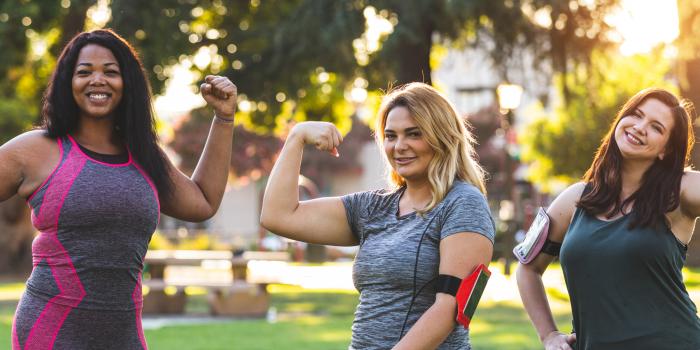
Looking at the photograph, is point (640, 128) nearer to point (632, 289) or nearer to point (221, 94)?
point (632, 289)

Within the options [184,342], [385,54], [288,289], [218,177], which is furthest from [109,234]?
[288,289]

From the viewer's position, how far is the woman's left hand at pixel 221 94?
4.23m

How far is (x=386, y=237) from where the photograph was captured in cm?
373

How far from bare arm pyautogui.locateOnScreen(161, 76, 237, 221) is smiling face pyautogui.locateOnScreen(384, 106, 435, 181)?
72cm

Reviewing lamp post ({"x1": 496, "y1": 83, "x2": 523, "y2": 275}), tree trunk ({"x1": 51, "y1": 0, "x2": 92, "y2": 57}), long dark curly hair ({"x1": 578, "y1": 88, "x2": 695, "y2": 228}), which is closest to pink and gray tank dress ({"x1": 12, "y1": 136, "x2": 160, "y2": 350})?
long dark curly hair ({"x1": 578, "y1": 88, "x2": 695, "y2": 228})

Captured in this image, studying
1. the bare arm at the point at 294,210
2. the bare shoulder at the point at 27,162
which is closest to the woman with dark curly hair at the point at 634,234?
the bare arm at the point at 294,210

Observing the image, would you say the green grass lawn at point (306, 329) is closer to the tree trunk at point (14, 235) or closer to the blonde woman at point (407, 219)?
the blonde woman at point (407, 219)

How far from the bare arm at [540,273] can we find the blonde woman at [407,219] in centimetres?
48

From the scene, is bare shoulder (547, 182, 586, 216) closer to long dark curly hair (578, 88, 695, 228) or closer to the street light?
long dark curly hair (578, 88, 695, 228)

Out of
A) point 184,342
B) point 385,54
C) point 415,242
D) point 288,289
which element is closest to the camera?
point 415,242

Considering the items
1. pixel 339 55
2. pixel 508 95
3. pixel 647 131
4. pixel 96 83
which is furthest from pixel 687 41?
pixel 96 83

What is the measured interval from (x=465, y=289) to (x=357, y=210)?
56 centimetres

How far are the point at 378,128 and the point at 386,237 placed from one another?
0.42m

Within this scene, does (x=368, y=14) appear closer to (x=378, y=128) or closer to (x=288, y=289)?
(x=288, y=289)
